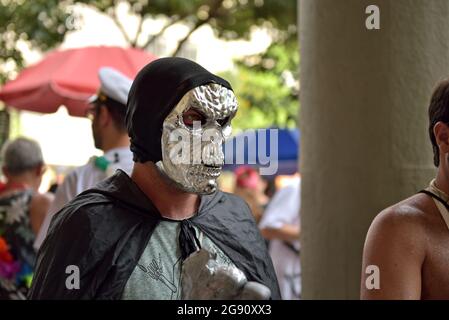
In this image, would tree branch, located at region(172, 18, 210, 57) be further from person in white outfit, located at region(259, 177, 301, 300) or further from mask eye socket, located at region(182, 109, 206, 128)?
mask eye socket, located at region(182, 109, 206, 128)

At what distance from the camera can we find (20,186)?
6.44 metres

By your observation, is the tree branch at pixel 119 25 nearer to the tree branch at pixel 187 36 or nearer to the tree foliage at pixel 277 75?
the tree branch at pixel 187 36

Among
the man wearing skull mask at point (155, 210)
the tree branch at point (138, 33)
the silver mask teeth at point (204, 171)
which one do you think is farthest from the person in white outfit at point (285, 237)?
the silver mask teeth at point (204, 171)

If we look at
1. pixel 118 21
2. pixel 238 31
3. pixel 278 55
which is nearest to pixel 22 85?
pixel 118 21

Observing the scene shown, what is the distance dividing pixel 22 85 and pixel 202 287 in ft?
21.1

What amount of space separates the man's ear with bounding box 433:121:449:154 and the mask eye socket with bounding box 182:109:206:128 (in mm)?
741

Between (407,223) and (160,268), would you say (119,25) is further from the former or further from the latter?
(407,223)

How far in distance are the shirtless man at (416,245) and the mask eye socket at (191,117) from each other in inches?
25.4

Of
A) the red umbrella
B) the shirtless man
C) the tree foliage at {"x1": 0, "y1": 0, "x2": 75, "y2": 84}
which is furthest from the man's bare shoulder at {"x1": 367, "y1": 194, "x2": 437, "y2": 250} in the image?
the tree foliage at {"x1": 0, "y1": 0, "x2": 75, "y2": 84}

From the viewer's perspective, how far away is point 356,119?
4789mm

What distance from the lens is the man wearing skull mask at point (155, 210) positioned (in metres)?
3.01

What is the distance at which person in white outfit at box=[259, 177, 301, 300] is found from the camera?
766 cm

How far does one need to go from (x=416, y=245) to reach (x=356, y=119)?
6.07 ft

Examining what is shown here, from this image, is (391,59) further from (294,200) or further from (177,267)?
(294,200)
